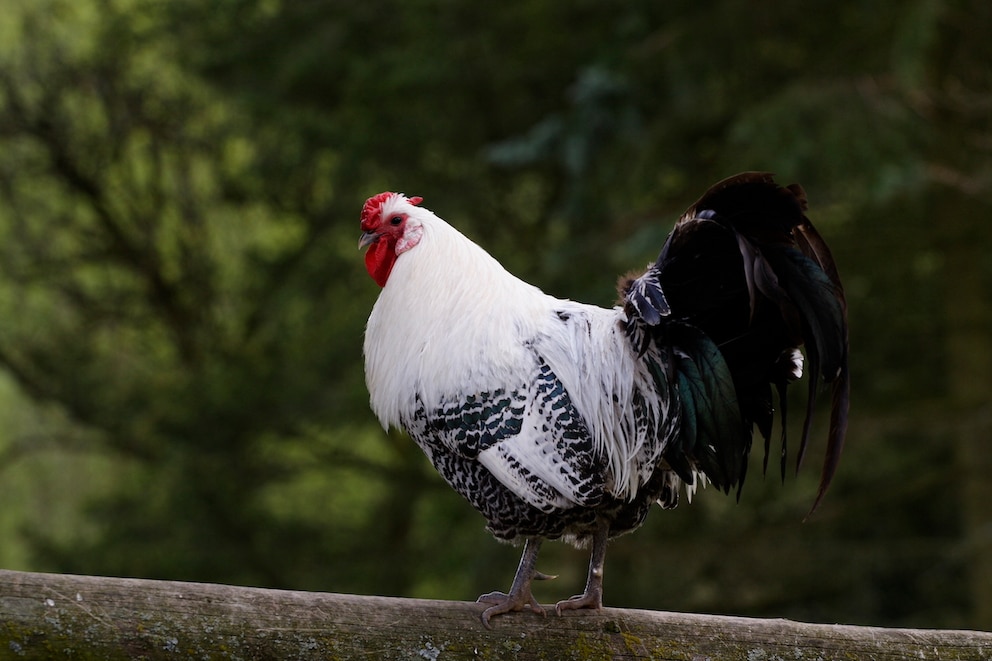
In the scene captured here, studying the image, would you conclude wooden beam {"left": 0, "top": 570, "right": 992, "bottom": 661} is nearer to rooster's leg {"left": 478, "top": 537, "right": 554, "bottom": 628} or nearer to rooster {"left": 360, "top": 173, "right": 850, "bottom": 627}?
rooster's leg {"left": 478, "top": 537, "right": 554, "bottom": 628}

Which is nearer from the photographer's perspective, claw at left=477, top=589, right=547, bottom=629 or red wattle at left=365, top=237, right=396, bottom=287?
claw at left=477, top=589, right=547, bottom=629

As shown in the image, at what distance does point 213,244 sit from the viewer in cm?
1305

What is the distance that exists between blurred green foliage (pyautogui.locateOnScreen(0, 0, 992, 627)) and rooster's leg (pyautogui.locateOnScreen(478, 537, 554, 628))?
3.84 metres

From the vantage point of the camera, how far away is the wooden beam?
2607 millimetres

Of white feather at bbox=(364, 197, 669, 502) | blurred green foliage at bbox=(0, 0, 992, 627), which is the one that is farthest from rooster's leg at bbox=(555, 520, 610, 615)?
blurred green foliage at bbox=(0, 0, 992, 627)

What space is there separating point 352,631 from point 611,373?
3.81 feet

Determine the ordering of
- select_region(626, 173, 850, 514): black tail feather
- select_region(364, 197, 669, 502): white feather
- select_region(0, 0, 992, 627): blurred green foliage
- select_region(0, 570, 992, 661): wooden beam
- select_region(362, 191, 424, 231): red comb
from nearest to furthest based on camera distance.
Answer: select_region(0, 570, 992, 661): wooden beam < select_region(626, 173, 850, 514): black tail feather < select_region(364, 197, 669, 502): white feather < select_region(362, 191, 424, 231): red comb < select_region(0, 0, 992, 627): blurred green foliage

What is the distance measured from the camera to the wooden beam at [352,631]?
8.55ft

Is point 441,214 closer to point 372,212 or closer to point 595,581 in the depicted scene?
point 372,212

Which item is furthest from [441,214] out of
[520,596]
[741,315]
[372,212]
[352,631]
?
[352,631]

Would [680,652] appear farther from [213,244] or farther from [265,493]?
[213,244]

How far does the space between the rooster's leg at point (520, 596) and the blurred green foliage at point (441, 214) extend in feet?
12.6

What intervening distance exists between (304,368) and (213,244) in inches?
138

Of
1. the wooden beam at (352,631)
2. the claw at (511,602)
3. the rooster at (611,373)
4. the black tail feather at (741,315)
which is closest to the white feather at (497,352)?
the rooster at (611,373)
